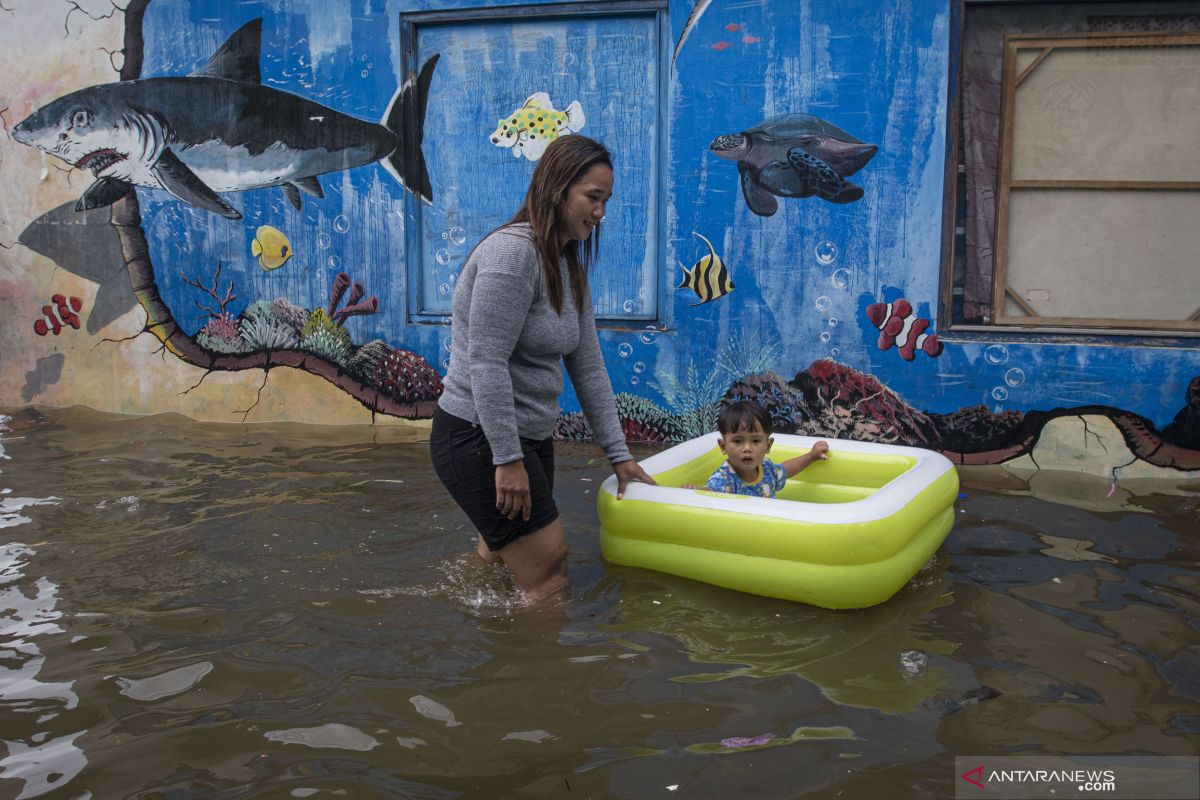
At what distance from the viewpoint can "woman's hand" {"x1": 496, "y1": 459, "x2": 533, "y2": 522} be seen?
3.20 meters

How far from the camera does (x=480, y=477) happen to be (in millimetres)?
3299

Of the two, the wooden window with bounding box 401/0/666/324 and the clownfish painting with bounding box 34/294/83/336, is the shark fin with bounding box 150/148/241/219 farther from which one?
the wooden window with bounding box 401/0/666/324

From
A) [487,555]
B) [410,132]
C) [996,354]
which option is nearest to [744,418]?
[487,555]

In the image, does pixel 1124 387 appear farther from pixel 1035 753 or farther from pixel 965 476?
pixel 1035 753

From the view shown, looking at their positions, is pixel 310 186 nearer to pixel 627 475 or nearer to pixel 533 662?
pixel 627 475

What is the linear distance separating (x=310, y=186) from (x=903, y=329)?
13.7 ft

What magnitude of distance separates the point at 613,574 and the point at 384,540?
3.83 ft

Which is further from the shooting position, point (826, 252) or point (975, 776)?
point (826, 252)

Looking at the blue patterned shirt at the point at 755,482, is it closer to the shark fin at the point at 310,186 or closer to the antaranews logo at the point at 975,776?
the antaranews logo at the point at 975,776

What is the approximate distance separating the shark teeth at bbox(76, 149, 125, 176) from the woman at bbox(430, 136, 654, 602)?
5.33 metres

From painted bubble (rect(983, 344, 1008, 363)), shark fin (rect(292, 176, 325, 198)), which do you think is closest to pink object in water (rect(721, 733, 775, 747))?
painted bubble (rect(983, 344, 1008, 363))

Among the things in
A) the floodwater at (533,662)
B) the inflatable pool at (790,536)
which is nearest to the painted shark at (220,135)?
the floodwater at (533,662)

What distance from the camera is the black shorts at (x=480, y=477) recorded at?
330 centimetres

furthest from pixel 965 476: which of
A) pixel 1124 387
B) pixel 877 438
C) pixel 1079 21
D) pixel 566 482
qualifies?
pixel 1079 21
